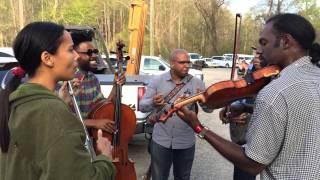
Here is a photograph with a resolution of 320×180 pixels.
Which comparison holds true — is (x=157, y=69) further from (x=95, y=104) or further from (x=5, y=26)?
(x=5, y=26)

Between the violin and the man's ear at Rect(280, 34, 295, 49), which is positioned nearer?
the man's ear at Rect(280, 34, 295, 49)

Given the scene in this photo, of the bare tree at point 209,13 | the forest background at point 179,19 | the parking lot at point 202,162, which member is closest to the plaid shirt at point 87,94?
the parking lot at point 202,162

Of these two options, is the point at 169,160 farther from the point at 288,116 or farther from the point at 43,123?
the point at 43,123

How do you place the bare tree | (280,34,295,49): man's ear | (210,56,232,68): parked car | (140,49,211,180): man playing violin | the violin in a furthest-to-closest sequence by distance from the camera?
the bare tree
(210,56,232,68): parked car
(140,49,211,180): man playing violin
the violin
(280,34,295,49): man's ear

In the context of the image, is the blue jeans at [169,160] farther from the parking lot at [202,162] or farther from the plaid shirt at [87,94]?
the parking lot at [202,162]

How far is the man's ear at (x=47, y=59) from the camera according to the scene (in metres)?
1.98

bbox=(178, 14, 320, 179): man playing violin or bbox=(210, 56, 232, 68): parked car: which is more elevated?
bbox=(178, 14, 320, 179): man playing violin

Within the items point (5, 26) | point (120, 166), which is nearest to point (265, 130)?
point (120, 166)

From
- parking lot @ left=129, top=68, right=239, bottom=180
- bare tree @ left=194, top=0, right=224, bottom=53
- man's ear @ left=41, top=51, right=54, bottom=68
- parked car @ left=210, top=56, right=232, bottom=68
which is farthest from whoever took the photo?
bare tree @ left=194, top=0, right=224, bottom=53

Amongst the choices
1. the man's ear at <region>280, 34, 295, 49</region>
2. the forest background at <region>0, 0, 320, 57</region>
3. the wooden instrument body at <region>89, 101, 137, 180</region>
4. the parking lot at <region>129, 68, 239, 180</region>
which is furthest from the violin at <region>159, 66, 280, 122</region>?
the forest background at <region>0, 0, 320, 57</region>

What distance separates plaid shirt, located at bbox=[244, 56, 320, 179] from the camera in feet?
6.79

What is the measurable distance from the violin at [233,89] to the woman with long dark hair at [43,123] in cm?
84

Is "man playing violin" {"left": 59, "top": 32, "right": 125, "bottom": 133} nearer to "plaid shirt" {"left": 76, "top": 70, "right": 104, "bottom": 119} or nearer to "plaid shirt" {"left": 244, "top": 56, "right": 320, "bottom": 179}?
"plaid shirt" {"left": 76, "top": 70, "right": 104, "bottom": 119}

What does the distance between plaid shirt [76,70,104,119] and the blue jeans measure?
1.06 meters
